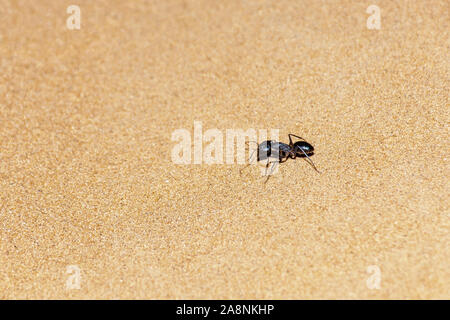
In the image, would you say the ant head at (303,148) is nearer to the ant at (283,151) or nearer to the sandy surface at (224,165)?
the ant at (283,151)

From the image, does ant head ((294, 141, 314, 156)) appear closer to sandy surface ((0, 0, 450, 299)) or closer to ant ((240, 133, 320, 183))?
ant ((240, 133, 320, 183))

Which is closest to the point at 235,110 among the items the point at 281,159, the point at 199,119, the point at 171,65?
the point at 199,119

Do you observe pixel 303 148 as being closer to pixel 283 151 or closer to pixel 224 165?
pixel 283 151

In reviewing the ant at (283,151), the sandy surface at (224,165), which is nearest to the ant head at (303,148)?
the ant at (283,151)

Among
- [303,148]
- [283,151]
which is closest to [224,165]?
[283,151]

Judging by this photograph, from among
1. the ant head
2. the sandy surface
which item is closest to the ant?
the ant head

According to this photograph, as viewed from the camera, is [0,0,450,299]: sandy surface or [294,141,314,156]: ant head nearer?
[0,0,450,299]: sandy surface
